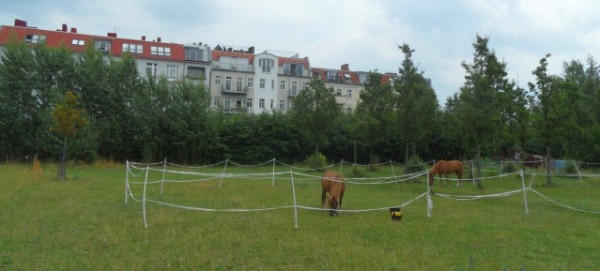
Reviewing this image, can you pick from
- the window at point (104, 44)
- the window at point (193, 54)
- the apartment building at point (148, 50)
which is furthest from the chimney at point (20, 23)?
the window at point (193, 54)

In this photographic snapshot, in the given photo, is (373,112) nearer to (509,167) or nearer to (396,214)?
(509,167)

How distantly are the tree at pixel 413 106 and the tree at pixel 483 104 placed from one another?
124 inches

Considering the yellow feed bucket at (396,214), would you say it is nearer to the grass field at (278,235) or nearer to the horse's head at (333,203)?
the grass field at (278,235)

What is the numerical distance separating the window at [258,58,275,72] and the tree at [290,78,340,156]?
28.0 meters

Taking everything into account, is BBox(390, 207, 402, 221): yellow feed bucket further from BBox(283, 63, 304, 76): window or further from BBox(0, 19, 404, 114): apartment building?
BBox(283, 63, 304, 76): window

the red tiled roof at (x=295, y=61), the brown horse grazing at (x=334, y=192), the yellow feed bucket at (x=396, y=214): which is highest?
the red tiled roof at (x=295, y=61)

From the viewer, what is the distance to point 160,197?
14773mm

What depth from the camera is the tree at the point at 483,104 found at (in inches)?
851

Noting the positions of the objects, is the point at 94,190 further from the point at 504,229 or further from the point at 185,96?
the point at 185,96

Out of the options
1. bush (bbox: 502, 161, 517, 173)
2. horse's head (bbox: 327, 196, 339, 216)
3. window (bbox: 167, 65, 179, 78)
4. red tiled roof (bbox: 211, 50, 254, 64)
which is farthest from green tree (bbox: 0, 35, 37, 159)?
bush (bbox: 502, 161, 517, 173)

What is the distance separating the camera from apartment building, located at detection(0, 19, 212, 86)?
5334cm

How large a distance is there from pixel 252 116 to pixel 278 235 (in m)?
33.0

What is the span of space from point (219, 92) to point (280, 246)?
5233cm

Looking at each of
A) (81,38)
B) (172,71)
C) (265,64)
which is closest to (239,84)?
(265,64)
